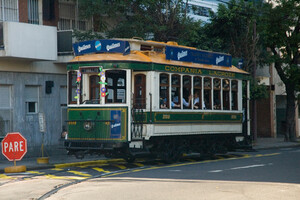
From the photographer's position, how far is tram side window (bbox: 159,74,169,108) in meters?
17.6

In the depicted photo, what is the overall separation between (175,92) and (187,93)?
633 millimetres

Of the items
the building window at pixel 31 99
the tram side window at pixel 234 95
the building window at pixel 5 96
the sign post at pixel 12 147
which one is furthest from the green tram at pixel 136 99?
the building window at pixel 31 99

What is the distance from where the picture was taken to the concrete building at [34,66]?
69.9ft

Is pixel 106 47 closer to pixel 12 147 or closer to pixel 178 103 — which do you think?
pixel 178 103

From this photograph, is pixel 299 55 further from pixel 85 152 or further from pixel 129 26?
pixel 85 152

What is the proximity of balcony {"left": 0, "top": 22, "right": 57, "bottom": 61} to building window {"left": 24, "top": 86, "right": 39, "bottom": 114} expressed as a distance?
1.65 meters

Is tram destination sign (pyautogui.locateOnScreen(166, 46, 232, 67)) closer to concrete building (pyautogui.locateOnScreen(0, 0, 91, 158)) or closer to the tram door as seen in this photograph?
the tram door

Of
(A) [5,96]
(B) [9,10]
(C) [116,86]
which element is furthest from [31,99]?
(C) [116,86]

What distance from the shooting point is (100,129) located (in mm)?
16688

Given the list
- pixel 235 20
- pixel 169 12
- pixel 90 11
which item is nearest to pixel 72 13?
pixel 90 11

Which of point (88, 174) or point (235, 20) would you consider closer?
point (88, 174)

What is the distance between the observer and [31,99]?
2308 cm

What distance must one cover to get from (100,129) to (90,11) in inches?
330

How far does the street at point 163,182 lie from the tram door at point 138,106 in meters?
1.08
